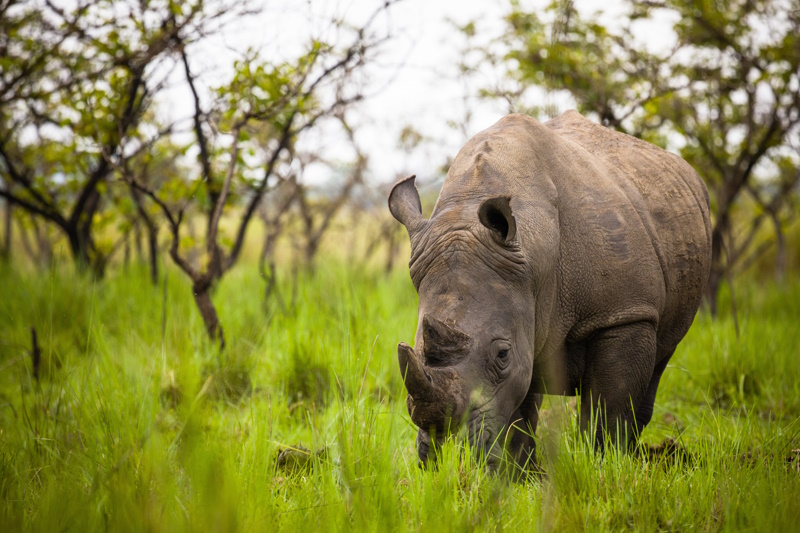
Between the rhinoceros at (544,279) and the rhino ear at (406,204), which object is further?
the rhino ear at (406,204)

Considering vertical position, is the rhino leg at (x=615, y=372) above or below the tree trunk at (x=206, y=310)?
below

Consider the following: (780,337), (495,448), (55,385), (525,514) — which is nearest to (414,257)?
(495,448)

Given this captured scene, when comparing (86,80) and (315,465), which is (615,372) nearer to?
(315,465)

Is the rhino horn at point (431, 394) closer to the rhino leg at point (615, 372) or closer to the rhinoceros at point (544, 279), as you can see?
the rhinoceros at point (544, 279)

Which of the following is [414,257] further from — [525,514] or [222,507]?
[222,507]

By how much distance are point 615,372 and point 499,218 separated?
40.3 inches

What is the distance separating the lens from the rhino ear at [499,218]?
2988 millimetres

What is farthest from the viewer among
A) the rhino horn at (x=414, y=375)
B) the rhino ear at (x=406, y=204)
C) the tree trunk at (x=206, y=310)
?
the tree trunk at (x=206, y=310)

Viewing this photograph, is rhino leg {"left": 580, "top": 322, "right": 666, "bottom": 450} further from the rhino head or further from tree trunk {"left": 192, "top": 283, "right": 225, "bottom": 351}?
tree trunk {"left": 192, "top": 283, "right": 225, "bottom": 351}

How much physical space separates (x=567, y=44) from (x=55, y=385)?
18.4ft

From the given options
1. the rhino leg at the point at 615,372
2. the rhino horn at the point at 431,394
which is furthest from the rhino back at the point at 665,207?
the rhino horn at the point at 431,394

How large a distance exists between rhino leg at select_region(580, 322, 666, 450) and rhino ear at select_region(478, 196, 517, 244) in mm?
845

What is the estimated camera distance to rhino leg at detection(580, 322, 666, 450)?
3.50m

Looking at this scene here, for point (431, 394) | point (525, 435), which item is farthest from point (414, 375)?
point (525, 435)
